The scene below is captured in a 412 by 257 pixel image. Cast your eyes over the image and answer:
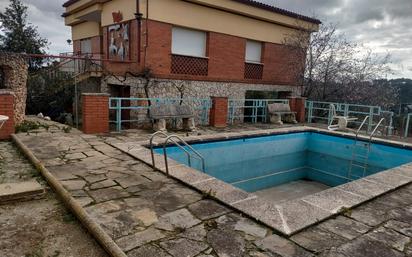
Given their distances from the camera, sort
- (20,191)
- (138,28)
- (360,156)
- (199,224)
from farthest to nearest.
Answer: (138,28), (360,156), (20,191), (199,224)

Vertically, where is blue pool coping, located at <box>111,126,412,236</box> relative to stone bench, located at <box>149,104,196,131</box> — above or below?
below

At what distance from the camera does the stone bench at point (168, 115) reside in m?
8.89

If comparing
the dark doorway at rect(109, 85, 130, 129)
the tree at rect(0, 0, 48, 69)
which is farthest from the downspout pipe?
the tree at rect(0, 0, 48, 69)

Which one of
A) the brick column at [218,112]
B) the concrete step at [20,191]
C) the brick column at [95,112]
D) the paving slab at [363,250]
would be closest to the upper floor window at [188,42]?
the brick column at [218,112]

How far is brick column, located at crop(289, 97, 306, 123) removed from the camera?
512 inches

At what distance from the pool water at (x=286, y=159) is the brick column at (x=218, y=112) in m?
1.69

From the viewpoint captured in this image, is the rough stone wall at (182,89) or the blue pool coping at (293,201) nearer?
the blue pool coping at (293,201)

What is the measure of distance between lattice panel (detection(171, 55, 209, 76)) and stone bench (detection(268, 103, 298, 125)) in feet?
10.1

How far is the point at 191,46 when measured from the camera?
1189 cm

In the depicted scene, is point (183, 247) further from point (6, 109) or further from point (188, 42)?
point (188, 42)

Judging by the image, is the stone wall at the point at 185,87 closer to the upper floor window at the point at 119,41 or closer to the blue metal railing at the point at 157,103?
the blue metal railing at the point at 157,103

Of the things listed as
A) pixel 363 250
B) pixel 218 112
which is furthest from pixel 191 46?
pixel 363 250

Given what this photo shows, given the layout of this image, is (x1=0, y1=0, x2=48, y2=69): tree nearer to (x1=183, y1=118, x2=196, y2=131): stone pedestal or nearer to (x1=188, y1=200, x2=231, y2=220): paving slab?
(x1=183, y1=118, x2=196, y2=131): stone pedestal

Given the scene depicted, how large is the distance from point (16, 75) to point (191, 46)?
6090mm
